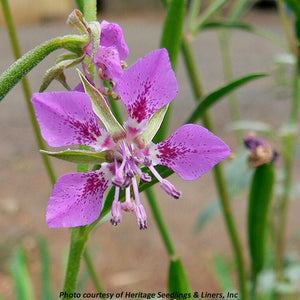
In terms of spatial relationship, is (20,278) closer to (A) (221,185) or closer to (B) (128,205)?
(A) (221,185)

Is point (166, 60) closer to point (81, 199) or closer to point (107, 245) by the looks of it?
point (81, 199)

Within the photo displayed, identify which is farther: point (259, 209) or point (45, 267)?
point (45, 267)

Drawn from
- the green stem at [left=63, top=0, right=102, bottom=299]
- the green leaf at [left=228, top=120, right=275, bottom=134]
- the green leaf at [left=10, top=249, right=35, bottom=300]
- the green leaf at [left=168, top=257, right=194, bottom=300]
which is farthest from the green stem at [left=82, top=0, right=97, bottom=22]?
the green leaf at [left=228, top=120, right=275, bottom=134]

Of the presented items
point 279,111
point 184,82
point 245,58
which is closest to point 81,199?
point 279,111

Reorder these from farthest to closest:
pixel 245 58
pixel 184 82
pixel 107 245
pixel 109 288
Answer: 1. pixel 245 58
2. pixel 184 82
3. pixel 107 245
4. pixel 109 288

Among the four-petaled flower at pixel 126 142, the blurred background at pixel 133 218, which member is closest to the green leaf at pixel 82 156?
the four-petaled flower at pixel 126 142

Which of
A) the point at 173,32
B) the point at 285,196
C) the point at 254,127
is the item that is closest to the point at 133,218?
the point at 254,127
